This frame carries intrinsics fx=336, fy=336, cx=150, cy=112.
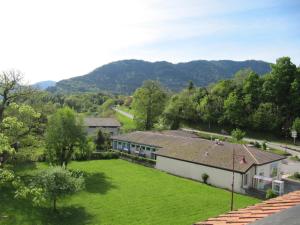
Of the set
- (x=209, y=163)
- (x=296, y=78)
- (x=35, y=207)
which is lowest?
(x=35, y=207)

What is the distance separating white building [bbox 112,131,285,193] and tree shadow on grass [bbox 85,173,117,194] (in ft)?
29.7

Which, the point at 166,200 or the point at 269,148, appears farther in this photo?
the point at 269,148

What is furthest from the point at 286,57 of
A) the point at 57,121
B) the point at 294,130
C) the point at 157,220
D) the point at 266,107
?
the point at 157,220

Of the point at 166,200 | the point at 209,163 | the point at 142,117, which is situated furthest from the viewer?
the point at 142,117

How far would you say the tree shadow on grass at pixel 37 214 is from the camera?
26.1 metres

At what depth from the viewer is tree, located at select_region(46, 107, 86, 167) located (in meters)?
41.3

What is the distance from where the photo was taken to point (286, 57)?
71.9 meters

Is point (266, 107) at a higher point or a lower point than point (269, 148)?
higher

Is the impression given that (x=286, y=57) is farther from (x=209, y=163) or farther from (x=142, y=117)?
(x=209, y=163)

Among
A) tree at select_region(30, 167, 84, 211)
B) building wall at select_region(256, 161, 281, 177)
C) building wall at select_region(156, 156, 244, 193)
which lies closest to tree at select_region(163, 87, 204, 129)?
building wall at select_region(156, 156, 244, 193)

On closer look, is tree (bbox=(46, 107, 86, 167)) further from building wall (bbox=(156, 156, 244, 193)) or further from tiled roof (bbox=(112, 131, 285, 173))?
tiled roof (bbox=(112, 131, 285, 173))

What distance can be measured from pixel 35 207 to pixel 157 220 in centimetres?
1105

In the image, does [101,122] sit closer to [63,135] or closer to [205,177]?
[63,135]

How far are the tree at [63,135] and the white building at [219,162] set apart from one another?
1150 cm
